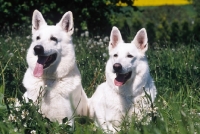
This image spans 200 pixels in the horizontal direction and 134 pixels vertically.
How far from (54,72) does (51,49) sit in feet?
1.19

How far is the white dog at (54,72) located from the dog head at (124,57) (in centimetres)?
50

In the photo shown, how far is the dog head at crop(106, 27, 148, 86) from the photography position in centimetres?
637

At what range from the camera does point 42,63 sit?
21.4 feet

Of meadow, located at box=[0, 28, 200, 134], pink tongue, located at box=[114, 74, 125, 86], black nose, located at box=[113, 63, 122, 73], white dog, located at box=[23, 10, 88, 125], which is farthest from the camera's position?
white dog, located at box=[23, 10, 88, 125]

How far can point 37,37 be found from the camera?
670 centimetres

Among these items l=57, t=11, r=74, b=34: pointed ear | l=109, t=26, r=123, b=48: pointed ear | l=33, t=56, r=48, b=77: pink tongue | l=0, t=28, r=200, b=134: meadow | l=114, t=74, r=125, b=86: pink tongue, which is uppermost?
l=57, t=11, r=74, b=34: pointed ear

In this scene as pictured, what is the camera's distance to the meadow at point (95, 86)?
483 centimetres

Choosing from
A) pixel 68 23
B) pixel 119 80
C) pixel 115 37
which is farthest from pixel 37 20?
pixel 119 80

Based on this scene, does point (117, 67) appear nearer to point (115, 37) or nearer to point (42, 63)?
point (115, 37)

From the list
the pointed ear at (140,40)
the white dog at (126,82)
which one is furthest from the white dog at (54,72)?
the pointed ear at (140,40)

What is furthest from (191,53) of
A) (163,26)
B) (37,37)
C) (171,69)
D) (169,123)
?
(163,26)

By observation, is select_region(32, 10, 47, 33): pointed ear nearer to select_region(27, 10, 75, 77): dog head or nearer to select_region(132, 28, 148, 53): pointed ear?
select_region(27, 10, 75, 77): dog head

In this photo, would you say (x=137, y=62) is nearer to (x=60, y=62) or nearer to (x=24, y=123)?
(x=60, y=62)

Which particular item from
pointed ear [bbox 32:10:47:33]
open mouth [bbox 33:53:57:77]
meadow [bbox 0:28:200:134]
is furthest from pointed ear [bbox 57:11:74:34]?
meadow [bbox 0:28:200:134]
